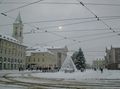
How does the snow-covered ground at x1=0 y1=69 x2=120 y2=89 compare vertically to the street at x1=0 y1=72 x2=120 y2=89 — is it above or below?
below

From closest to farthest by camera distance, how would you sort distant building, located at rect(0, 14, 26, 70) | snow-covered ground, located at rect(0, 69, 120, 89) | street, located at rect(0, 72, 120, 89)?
street, located at rect(0, 72, 120, 89)
snow-covered ground, located at rect(0, 69, 120, 89)
distant building, located at rect(0, 14, 26, 70)

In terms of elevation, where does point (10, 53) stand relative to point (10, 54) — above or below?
above

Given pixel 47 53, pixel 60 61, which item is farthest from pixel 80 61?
pixel 60 61

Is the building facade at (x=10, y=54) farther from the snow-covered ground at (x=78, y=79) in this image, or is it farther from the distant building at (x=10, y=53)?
the snow-covered ground at (x=78, y=79)

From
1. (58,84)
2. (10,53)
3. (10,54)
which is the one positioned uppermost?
(10,53)

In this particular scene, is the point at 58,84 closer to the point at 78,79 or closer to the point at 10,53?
the point at 78,79

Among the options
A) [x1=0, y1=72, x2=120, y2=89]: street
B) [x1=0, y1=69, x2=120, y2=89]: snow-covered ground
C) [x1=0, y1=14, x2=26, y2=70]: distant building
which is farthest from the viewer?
[x1=0, y1=14, x2=26, y2=70]: distant building

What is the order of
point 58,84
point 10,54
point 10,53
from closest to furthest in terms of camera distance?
point 58,84
point 10,54
point 10,53

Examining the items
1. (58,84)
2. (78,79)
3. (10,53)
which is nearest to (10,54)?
(10,53)

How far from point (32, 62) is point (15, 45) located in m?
34.1

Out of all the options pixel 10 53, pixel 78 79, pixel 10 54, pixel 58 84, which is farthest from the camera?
pixel 10 53

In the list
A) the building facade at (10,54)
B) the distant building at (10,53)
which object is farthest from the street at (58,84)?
the building facade at (10,54)

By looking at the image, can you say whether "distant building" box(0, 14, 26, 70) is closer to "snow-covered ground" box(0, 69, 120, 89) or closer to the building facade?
the building facade

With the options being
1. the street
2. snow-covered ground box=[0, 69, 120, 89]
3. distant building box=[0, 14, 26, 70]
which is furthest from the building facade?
the street
